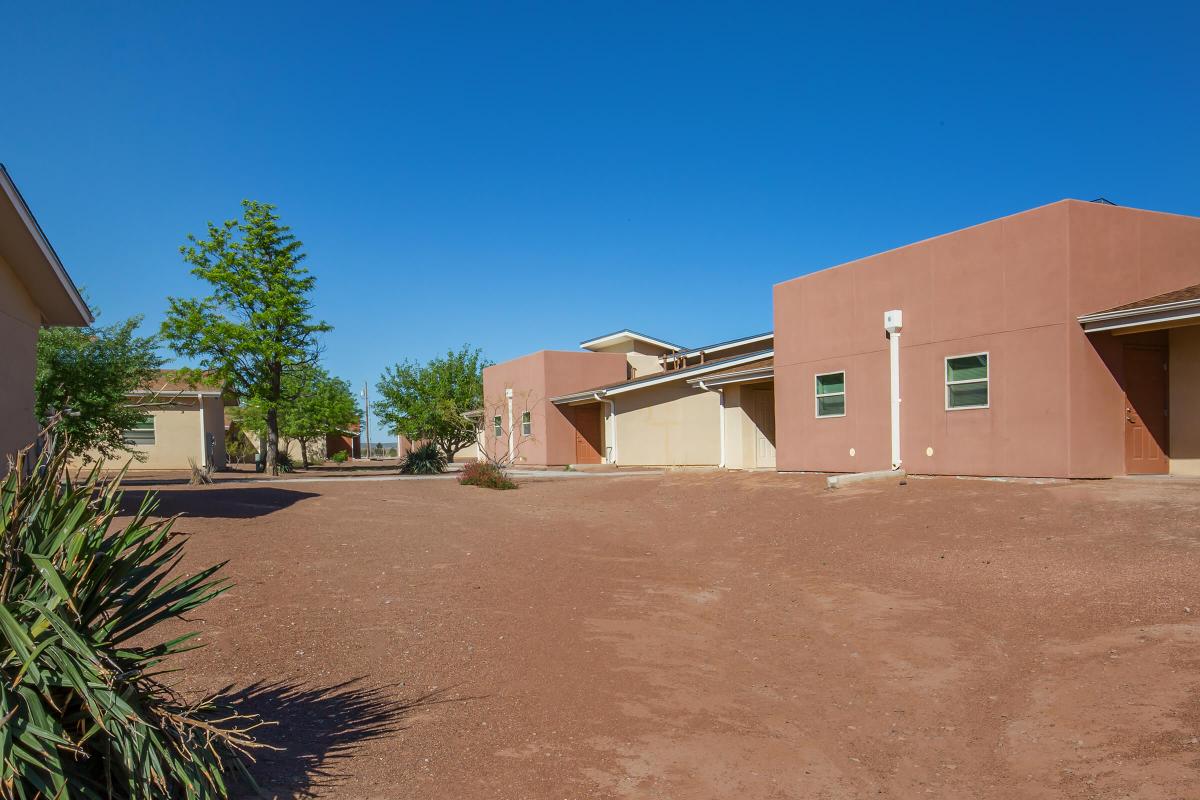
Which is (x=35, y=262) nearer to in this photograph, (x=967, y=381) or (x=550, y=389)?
(x=967, y=381)

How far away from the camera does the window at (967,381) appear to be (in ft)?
48.6

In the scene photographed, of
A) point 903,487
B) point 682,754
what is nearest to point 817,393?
point 903,487

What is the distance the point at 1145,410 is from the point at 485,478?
1332cm

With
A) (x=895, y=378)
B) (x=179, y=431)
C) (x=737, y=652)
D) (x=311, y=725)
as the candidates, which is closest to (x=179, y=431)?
(x=179, y=431)

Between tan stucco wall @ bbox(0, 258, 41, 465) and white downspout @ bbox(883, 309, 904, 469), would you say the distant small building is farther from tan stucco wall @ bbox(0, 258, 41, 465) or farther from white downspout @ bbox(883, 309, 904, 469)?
white downspout @ bbox(883, 309, 904, 469)

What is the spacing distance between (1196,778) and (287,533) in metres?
10.4

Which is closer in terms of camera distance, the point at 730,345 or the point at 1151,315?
the point at 1151,315

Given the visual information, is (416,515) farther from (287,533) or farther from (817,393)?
(817,393)

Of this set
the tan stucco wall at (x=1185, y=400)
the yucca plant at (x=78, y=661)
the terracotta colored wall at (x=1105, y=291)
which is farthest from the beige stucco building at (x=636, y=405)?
the yucca plant at (x=78, y=661)

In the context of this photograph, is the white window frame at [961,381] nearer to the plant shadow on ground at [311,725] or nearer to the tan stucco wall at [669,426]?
the tan stucco wall at [669,426]

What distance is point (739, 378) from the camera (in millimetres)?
21797

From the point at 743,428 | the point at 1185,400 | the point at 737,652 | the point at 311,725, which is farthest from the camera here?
the point at 743,428

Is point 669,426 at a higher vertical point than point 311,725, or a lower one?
higher

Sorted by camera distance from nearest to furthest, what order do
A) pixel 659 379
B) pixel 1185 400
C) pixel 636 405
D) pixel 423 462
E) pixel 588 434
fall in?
pixel 1185 400 < pixel 659 379 < pixel 423 462 < pixel 636 405 < pixel 588 434
